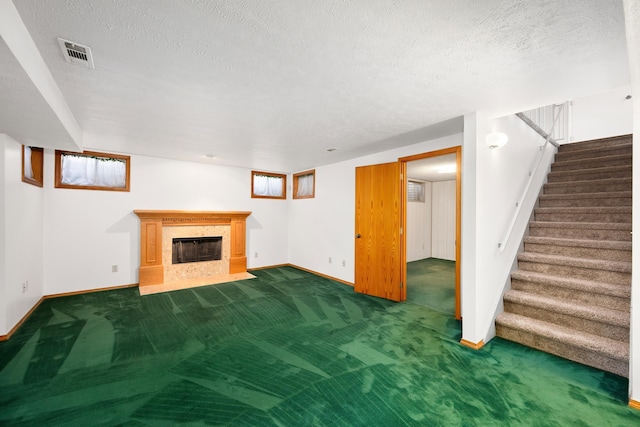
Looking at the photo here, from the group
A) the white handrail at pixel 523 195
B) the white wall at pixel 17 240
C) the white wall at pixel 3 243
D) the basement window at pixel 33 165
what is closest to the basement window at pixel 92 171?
the basement window at pixel 33 165

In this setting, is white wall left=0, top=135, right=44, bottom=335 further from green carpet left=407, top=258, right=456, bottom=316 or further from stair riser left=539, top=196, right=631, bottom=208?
stair riser left=539, top=196, right=631, bottom=208

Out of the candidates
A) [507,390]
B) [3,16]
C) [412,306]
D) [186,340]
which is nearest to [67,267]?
[186,340]

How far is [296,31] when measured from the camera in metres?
1.51

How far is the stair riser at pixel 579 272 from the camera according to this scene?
265 cm

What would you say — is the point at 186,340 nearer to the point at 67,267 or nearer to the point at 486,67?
the point at 67,267

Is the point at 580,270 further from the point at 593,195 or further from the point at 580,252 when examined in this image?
the point at 593,195

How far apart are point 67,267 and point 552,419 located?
6.10 meters

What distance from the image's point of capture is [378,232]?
4.32m

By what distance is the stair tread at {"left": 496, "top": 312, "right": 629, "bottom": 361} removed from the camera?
7.29 feet

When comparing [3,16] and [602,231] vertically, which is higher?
[3,16]

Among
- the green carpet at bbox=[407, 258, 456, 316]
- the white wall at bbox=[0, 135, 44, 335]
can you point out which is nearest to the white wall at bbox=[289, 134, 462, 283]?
the green carpet at bbox=[407, 258, 456, 316]

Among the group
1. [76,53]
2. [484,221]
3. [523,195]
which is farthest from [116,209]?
[523,195]

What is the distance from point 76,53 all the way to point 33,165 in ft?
10.5

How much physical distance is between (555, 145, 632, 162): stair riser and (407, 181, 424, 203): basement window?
3171mm
